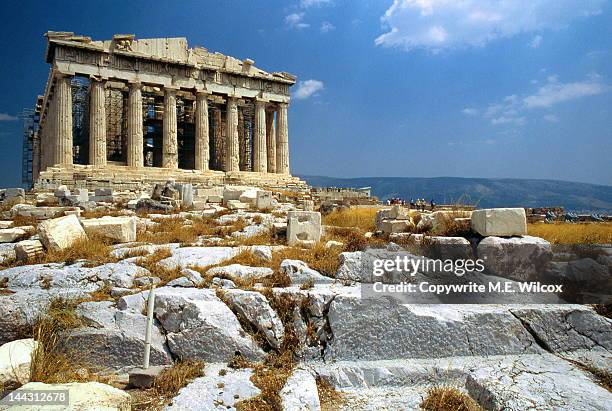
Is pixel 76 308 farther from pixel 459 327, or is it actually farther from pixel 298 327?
pixel 459 327

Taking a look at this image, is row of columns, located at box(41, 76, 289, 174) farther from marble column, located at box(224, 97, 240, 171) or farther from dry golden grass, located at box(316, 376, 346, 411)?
dry golden grass, located at box(316, 376, 346, 411)

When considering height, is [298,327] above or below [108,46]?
below

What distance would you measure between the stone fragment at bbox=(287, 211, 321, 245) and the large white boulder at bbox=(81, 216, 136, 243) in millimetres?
3222

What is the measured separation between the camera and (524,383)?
3.70 m

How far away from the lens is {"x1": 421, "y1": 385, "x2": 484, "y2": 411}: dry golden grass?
3.40 metres

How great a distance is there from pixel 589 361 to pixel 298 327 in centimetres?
325

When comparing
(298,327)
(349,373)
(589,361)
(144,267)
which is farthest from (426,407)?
(144,267)

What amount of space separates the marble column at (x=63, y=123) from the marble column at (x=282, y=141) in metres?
15.9

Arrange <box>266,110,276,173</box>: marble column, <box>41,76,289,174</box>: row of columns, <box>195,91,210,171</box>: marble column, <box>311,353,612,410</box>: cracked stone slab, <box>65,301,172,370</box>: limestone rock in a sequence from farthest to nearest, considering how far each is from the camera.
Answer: <box>266,110,276,173</box>: marble column, <box>195,91,210,171</box>: marble column, <box>41,76,289,174</box>: row of columns, <box>65,301,172,370</box>: limestone rock, <box>311,353,612,410</box>: cracked stone slab

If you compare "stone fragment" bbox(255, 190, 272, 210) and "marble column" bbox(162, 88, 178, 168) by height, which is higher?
"marble column" bbox(162, 88, 178, 168)

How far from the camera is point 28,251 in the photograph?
19.9 feet

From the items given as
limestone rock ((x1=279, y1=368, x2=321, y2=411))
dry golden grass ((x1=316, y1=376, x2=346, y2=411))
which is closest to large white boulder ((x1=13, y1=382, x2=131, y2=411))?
limestone rock ((x1=279, y1=368, x2=321, y2=411))

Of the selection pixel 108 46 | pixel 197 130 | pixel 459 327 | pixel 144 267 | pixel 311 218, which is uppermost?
pixel 108 46

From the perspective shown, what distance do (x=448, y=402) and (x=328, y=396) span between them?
1.11 metres
